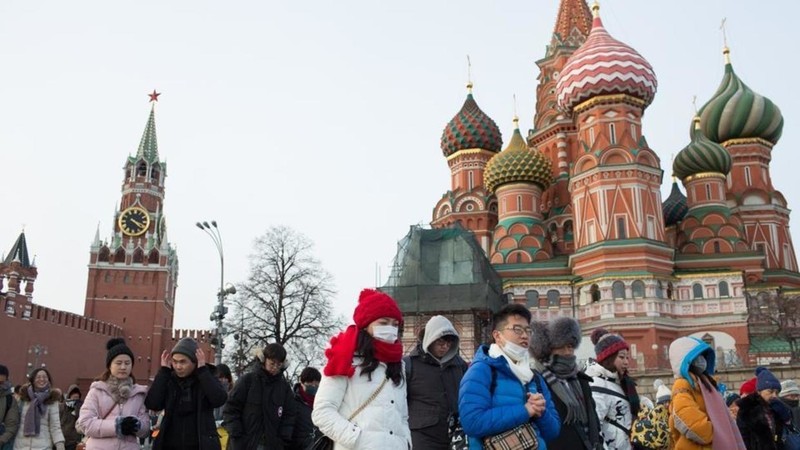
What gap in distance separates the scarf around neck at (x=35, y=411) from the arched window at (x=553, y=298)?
26774mm

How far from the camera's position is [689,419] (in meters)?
4.15

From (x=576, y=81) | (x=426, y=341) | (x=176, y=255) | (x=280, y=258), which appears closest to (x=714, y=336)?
(x=576, y=81)

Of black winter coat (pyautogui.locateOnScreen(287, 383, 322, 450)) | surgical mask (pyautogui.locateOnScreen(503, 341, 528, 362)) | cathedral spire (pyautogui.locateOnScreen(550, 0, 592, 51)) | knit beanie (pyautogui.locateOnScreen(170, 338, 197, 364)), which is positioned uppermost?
cathedral spire (pyautogui.locateOnScreen(550, 0, 592, 51))

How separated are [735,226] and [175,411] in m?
Answer: 32.2

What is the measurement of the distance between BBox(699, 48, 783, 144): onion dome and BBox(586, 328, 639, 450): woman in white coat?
37542 mm

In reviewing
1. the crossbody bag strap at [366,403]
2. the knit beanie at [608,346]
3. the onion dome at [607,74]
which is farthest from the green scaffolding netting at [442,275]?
the crossbody bag strap at [366,403]

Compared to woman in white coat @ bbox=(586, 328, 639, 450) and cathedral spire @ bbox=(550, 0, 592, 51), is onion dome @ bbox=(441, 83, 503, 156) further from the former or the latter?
woman in white coat @ bbox=(586, 328, 639, 450)

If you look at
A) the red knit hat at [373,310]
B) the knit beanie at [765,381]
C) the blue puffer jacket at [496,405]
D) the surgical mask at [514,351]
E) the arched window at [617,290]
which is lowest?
the blue puffer jacket at [496,405]

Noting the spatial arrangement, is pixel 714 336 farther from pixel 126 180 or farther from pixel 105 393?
pixel 126 180

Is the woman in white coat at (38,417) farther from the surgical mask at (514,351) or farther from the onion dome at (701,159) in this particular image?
the onion dome at (701,159)

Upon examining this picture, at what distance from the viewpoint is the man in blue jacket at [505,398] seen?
3.66 m

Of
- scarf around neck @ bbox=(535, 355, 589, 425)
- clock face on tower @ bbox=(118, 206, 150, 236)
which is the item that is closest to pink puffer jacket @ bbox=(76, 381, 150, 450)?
scarf around neck @ bbox=(535, 355, 589, 425)

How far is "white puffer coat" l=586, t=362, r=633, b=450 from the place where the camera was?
15.3 feet

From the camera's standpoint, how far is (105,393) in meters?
4.80
